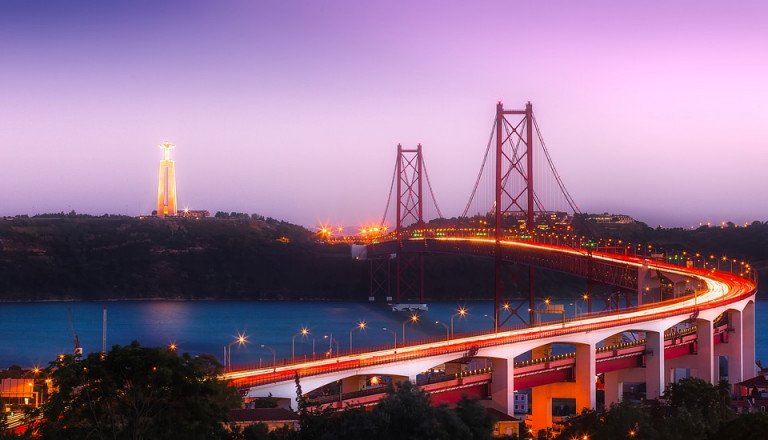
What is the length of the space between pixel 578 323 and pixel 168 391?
16.6m

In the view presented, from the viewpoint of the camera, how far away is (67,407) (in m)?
14.7

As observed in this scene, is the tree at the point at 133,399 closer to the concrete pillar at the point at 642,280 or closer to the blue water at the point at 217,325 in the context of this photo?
the concrete pillar at the point at 642,280

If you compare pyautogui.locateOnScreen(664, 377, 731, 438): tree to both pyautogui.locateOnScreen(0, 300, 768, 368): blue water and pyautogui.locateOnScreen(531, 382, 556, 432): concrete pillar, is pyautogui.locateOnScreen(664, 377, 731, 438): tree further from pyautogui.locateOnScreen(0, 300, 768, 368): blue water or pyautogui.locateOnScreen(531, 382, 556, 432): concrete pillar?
pyautogui.locateOnScreen(0, 300, 768, 368): blue water

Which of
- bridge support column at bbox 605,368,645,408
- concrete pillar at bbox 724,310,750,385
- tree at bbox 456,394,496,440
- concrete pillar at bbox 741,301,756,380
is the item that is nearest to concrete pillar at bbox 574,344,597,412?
bridge support column at bbox 605,368,645,408

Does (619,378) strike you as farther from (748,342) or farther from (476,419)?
(476,419)

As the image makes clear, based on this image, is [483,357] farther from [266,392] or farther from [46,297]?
[46,297]

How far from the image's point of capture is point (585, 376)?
27375 millimetres

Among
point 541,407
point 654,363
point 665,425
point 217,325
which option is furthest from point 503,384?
point 217,325

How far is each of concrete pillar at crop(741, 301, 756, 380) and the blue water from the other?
6049mm

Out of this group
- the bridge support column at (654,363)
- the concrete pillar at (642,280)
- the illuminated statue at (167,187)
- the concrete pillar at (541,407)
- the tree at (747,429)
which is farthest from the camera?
the illuminated statue at (167,187)

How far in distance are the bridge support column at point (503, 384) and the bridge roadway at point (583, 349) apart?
0.08 feet

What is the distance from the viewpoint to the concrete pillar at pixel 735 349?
3531cm

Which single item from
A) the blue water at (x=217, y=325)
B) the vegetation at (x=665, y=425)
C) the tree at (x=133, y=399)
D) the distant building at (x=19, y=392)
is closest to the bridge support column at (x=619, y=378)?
the vegetation at (x=665, y=425)

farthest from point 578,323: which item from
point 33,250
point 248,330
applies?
point 33,250
